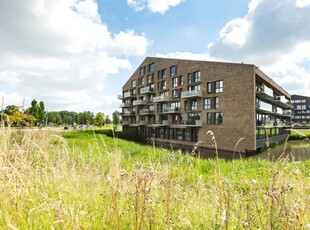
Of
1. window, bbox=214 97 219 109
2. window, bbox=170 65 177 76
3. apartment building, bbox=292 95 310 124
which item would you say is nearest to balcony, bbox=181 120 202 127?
window, bbox=214 97 219 109

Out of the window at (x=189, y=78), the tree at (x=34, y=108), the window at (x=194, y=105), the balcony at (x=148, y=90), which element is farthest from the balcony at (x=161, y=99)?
the tree at (x=34, y=108)

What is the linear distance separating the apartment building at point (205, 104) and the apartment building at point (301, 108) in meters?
50.2

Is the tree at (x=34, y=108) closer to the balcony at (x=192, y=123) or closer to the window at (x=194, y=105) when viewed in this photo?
the balcony at (x=192, y=123)

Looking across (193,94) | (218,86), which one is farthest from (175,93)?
(218,86)

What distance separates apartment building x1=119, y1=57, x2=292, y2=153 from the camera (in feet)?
69.6

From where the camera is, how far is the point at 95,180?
328 cm

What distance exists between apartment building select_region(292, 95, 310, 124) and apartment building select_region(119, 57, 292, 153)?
50.2 metres

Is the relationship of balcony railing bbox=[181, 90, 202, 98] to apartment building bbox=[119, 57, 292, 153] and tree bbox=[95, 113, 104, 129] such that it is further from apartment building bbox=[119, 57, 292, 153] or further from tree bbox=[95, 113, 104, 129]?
tree bbox=[95, 113, 104, 129]

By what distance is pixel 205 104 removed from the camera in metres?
25.8

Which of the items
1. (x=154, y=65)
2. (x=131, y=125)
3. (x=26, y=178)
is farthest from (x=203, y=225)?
(x=131, y=125)

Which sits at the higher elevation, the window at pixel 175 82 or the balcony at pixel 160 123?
the window at pixel 175 82

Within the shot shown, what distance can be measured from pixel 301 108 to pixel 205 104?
72.0 m

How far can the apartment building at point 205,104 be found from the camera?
69.6 ft

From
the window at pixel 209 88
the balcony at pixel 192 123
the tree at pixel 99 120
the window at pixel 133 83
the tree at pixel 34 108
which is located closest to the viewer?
the window at pixel 209 88
